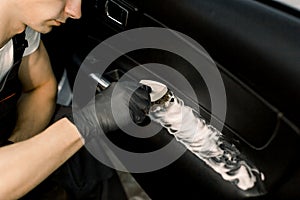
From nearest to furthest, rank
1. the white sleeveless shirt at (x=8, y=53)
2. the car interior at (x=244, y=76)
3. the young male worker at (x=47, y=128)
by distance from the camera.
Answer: the car interior at (x=244, y=76) → the young male worker at (x=47, y=128) → the white sleeveless shirt at (x=8, y=53)

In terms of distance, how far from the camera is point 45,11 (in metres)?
0.98

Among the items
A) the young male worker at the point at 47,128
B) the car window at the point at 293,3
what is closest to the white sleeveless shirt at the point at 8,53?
the young male worker at the point at 47,128

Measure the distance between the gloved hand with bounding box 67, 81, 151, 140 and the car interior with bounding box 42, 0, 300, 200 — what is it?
0.10 metres

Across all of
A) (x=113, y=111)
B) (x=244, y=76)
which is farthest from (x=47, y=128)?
(x=244, y=76)

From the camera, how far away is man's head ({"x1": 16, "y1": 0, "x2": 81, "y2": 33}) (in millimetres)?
967

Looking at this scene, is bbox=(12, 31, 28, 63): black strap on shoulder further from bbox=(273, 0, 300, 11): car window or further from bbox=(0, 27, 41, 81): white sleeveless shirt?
bbox=(273, 0, 300, 11): car window

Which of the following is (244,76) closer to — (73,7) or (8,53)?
(73,7)

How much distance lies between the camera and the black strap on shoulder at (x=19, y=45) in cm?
110

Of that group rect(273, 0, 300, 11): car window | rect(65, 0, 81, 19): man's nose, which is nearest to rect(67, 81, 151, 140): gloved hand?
rect(65, 0, 81, 19): man's nose

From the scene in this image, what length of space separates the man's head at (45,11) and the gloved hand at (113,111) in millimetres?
218

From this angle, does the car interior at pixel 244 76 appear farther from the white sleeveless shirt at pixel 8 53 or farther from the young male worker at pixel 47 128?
the white sleeveless shirt at pixel 8 53

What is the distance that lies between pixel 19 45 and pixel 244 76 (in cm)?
59

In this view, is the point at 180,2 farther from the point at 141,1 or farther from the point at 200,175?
the point at 200,175

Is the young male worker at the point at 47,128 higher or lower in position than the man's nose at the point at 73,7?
lower
